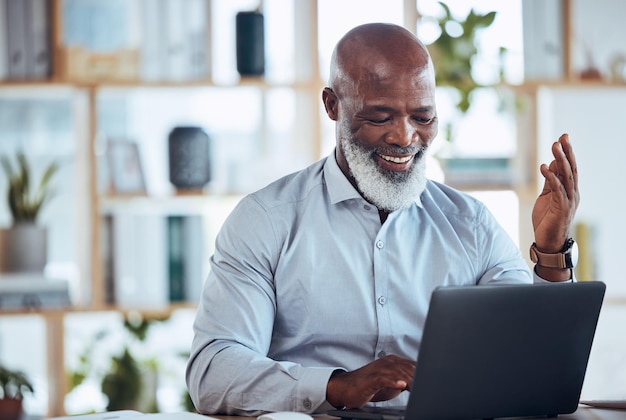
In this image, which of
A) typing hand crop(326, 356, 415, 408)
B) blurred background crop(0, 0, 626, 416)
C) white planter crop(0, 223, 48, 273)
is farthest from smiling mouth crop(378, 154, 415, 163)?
white planter crop(0, 223, 48, 273)

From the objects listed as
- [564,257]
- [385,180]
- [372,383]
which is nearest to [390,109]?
[385,180]

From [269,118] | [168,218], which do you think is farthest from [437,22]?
[168,218]

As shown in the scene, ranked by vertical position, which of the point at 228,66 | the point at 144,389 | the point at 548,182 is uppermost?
the point at 228,66

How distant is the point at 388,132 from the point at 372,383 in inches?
24.2

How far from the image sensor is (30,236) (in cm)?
350

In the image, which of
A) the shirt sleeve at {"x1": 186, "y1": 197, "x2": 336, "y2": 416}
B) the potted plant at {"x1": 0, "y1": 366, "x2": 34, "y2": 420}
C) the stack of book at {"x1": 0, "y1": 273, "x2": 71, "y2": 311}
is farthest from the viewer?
the stack of book at {"x1": 0, "y1": 273, "x2": 71, "y2": 311}

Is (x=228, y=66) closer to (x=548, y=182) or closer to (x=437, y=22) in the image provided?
(x=437, y=22)

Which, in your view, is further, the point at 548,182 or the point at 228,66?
the point at 228,66

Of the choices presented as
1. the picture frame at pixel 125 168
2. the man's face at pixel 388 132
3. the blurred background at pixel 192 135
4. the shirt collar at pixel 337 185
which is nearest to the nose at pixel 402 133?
the man's face at pixel 388 132

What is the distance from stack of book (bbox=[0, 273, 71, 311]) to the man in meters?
1.61

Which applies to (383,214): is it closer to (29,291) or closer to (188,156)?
(188,156)

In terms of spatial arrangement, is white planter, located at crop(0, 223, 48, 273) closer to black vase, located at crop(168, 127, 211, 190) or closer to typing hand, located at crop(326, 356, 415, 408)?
black vase, located at crop(168, 127, 211, 190)

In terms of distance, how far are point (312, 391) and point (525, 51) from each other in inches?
94.3

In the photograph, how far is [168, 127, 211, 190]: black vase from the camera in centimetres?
358
